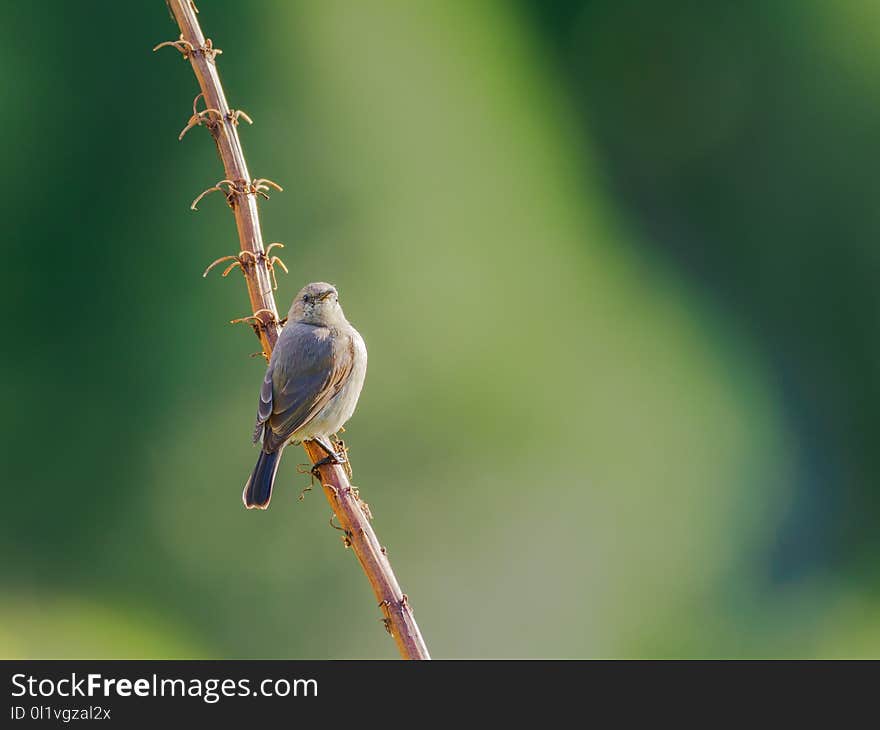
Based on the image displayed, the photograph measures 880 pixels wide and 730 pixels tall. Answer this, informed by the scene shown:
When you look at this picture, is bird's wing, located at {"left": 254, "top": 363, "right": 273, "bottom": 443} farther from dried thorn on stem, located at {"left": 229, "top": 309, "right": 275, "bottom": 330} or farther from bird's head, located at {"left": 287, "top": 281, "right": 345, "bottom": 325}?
dried thorn on stem, located at {"left": 229, "top": 309, "right": 275, "bottom": 330}

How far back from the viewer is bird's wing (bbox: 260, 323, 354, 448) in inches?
162

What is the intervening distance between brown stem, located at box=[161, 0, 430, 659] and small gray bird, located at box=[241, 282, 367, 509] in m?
1.06

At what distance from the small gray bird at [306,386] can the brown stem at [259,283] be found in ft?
3.49

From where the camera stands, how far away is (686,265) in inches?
294

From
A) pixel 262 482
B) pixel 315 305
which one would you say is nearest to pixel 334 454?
pixel 262 482

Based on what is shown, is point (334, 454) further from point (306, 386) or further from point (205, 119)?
point (205, 119)

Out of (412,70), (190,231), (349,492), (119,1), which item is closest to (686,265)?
(412,70)

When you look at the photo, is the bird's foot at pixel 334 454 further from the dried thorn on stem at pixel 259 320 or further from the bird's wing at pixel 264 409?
the dried thorn on stem at pixel 259 320

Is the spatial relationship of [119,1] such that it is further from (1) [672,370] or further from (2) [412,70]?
(1) [672,370]

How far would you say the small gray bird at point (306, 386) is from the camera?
13.4 feet

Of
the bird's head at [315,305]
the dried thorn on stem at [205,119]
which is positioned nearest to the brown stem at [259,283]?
the dried thorn on stem at [205,119]

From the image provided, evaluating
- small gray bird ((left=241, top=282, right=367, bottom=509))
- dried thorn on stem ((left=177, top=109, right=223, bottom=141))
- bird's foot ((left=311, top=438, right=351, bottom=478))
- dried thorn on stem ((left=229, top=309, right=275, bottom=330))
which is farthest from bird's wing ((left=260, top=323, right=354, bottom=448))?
dried thorn on stem ((left=177, top=109, right=223, bottom=141))

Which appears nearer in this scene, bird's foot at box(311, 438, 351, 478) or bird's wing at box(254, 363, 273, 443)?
bird's foot at box(311, 438, 351, 478)

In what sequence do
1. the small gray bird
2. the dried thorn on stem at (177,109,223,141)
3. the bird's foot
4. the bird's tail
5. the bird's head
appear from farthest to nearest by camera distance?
1. the bird's head
2. the small gray bird
3. the bird's tail
4. the bird's foot
5. the dried thorn on stem at (177,109,223,141)
